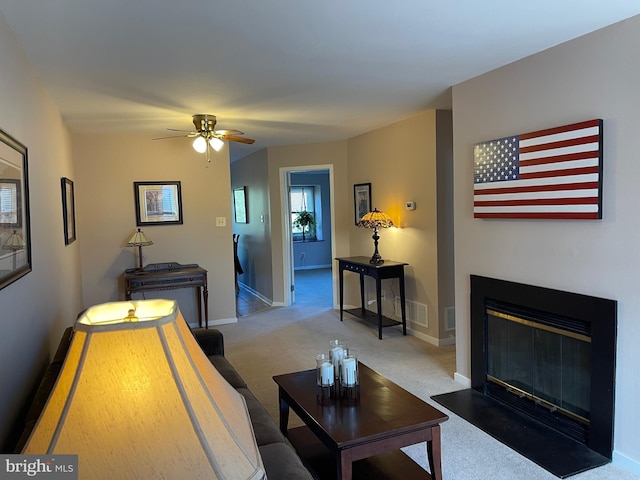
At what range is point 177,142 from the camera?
5.27m

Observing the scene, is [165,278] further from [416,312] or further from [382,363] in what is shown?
[416,312]

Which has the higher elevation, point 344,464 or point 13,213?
point 13,213

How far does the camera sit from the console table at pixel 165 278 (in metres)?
4.78

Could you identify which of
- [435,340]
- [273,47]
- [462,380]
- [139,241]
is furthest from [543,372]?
[139,241]

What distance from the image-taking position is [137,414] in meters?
0.77

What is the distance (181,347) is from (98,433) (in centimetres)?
18

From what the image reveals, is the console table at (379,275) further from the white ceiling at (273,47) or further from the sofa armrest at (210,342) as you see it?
the sofa armrest at (210,342)

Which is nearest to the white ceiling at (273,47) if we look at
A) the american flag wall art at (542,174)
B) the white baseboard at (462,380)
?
the american flag wall art at (542,174)

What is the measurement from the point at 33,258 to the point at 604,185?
114 inches

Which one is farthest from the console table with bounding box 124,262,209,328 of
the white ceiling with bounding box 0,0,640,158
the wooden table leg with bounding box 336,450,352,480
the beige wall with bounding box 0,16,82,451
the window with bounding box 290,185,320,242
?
the window with bounding box 290,185,320,242

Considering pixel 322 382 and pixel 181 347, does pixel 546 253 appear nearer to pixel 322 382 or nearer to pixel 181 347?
pixel 322 382

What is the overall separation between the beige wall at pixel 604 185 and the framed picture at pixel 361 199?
232 centimetres

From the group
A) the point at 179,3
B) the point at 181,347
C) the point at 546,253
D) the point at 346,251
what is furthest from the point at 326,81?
the point at 346,251

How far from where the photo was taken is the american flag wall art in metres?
2.44
